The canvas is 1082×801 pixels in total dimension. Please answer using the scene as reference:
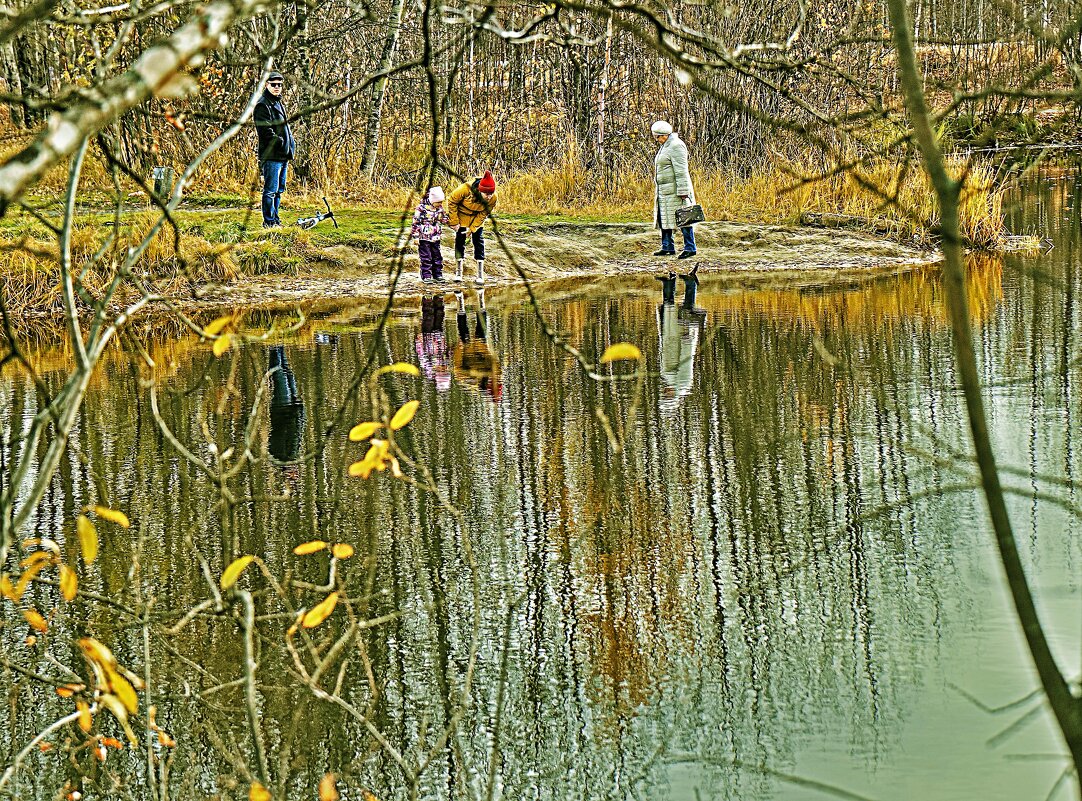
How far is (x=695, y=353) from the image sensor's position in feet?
39.7

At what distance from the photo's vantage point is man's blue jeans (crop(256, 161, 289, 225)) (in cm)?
1659

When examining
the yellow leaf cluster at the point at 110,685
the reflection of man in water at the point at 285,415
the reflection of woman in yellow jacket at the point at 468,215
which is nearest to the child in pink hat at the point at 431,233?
the reflection of woman in yellow jacket at the point at 468,215

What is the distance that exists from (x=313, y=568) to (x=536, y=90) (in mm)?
19117

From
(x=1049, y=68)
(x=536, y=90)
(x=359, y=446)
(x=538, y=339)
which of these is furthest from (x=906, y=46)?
(x=536, y=90)

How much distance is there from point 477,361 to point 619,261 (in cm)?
746

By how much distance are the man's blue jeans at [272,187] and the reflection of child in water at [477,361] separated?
10.1 feet

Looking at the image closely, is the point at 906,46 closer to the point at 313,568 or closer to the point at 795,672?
the point at 795,672

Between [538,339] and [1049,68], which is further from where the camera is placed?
[538,339]

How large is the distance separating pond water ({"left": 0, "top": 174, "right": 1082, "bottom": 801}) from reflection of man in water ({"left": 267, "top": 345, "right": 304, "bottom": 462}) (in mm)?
36

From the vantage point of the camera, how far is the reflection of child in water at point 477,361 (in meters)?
11.0

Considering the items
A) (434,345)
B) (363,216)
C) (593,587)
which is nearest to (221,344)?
(593,587)

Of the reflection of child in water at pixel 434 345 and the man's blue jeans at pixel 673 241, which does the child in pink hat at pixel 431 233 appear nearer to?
the reflection of child in water at pixel 434 345

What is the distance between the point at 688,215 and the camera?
1794cm

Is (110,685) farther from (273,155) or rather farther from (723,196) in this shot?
(723,196)
